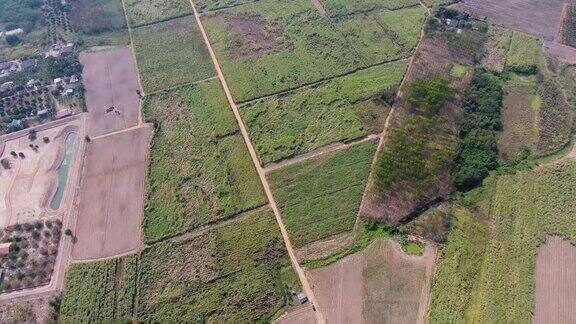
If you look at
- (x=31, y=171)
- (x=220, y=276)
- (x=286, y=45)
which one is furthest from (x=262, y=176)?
(x=31, y=171)

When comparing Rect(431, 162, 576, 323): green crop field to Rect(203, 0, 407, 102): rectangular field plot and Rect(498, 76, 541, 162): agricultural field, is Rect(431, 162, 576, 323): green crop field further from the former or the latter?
Rect(203, 0, 407, 102): rectangular field plot

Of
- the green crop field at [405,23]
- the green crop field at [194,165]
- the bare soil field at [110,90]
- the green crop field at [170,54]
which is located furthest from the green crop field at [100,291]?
the green crop field at [405,23]

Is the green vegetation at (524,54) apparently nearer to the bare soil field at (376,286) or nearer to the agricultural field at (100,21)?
the bare soil field at (376,286)

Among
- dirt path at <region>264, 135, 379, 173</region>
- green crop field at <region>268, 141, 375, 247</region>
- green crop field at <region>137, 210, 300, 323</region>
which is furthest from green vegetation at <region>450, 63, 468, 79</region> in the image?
green crop field at <region>137, 210, 300, 323</region>

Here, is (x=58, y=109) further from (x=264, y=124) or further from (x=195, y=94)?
(x=264, y=124)

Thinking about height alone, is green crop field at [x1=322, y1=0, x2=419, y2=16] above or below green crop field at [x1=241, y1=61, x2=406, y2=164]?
above

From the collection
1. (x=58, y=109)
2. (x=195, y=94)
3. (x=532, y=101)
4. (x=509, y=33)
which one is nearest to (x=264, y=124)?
(x=195, y=94)
